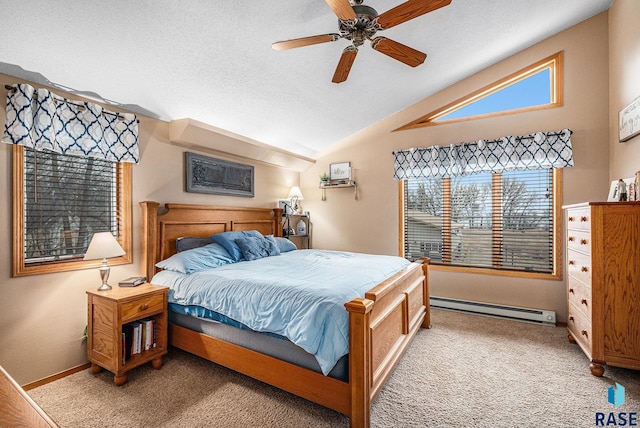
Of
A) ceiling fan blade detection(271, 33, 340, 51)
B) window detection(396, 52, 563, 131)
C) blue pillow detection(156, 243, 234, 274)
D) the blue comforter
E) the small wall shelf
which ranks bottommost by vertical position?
the blue comforter

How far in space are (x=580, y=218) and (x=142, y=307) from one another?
3.75m

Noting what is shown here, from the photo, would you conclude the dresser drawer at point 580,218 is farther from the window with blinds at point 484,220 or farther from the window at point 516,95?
the window at point 516,95

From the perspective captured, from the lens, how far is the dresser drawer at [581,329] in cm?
236

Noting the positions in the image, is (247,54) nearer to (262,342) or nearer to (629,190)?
(262,342)

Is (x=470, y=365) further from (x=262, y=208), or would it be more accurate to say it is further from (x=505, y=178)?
(x=262, y=208)

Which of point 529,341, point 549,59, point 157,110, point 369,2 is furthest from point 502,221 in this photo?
point 157,110

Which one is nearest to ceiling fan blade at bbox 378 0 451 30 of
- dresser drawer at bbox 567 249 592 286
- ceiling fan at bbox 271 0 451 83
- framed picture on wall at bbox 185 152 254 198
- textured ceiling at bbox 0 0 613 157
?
ceiling fan at bbox 271 0 451 83

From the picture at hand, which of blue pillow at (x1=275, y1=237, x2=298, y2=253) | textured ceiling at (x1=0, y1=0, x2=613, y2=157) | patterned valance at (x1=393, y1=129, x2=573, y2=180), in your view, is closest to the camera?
textured ceiling at (x1=0, y1=0, x2=613, y2=157)

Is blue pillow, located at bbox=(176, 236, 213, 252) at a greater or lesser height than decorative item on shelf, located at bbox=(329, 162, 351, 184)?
lesser

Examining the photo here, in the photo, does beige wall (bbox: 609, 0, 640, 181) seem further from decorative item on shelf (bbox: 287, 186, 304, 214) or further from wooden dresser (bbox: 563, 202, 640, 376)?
decorative item on shelf (bbox: 287, 186, 304, 214)

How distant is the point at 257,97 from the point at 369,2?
145 centimetres

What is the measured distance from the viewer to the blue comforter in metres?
1.76

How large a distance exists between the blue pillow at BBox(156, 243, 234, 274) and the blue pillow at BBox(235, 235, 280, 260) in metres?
0.21

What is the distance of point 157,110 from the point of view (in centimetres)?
296
